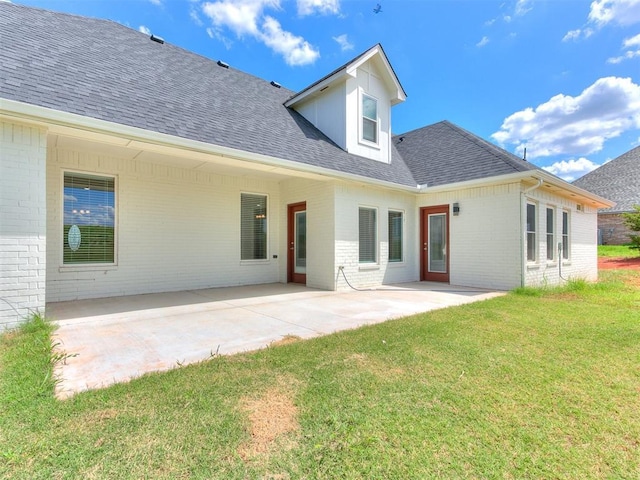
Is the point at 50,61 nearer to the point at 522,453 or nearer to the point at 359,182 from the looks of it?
the point at 359,182

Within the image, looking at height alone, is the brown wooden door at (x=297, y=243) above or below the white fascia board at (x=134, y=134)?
below

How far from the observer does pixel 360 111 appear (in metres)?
10.1

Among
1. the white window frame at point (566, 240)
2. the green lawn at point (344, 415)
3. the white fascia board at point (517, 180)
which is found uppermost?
the white fascia board at point (517, 180)

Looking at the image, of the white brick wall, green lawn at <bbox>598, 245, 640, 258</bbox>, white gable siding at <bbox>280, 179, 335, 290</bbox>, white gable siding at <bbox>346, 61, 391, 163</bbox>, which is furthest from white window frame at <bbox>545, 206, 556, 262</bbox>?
green lawn at <bbox>598, 245, 640, 258</bbox>

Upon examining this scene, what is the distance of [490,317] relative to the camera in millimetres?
5477

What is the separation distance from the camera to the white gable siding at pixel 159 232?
6641 mm

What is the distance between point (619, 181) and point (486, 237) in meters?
26.8

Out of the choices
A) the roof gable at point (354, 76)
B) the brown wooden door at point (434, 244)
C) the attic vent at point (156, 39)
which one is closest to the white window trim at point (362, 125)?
the roof gable at point (354, 76)

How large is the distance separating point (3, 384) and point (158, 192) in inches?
231

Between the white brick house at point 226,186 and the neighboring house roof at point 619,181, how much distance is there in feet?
55.8

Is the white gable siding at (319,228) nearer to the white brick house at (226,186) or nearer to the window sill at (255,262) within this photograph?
the white brick house at (226,186)

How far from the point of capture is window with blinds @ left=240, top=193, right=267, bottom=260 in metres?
9.49

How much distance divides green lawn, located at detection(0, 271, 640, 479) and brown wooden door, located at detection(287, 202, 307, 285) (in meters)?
5.72

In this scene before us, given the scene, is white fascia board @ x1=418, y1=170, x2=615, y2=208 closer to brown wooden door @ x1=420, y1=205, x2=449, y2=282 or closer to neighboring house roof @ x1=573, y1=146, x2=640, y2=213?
brown wooden door @ x1=420, y1=205, x2=449, y2=282
